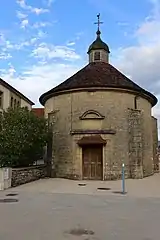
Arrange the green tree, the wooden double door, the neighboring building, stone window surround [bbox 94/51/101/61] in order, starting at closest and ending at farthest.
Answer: the green tree < the wooden double door < stone window surround [bbox 94/51/101/61] < the neighboring building

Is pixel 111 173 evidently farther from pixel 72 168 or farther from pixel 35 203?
pixel 35 203

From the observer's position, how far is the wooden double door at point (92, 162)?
76.3 feet

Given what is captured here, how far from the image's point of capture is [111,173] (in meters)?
23.0

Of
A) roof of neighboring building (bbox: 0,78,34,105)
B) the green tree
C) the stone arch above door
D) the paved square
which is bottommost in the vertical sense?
the paved square

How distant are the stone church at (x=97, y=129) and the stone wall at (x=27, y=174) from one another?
1.27 meters

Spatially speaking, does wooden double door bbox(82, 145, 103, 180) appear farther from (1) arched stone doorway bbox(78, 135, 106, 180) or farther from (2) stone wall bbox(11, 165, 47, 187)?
(2) stone wall bbox(11, 165, 47, 187)

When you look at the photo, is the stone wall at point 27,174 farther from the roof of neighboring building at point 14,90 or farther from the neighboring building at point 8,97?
the roof of neighboring building at point 14,90

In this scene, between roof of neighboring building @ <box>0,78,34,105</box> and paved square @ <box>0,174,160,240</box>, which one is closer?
paved square @ <box>0,174,160,240</box>

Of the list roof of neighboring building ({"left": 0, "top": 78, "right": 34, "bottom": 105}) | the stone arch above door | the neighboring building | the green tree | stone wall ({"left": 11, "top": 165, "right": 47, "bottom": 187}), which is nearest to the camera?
stone wall ({"left": 11, "top": 165, "right": 47, "bottom": 187})

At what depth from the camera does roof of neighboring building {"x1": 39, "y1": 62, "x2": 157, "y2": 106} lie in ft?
78.9

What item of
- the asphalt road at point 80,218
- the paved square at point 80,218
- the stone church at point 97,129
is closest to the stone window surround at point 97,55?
the stone church at point 97,129

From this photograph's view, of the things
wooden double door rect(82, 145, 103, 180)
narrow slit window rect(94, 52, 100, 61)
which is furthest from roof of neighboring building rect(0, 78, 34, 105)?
wooden double door rect(82, 145, 103, 180)

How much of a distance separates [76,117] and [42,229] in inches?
650

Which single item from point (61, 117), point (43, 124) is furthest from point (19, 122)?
point (61, 117)
